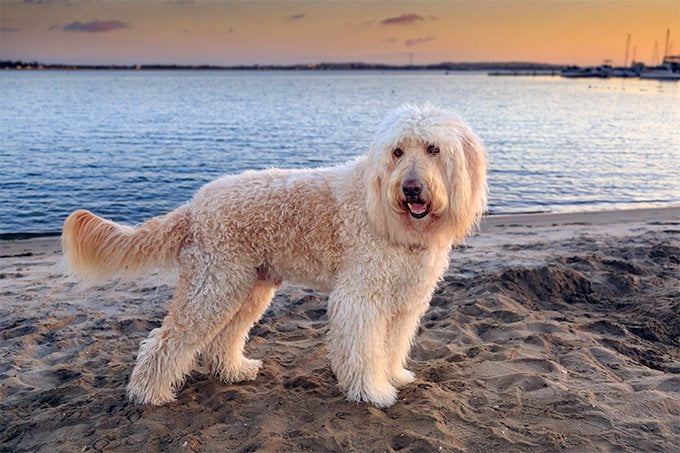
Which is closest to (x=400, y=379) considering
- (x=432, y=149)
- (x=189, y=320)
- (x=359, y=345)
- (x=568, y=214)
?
(x=359, y=345)

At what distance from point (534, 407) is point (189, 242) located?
113 inches

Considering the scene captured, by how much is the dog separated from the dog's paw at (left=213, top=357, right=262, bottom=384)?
1.37 feet

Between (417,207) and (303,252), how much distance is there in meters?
1.01

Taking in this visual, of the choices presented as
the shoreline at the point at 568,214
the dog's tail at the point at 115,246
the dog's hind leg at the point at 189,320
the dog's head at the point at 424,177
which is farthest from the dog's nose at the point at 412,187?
the shoreline at the point at 568,214

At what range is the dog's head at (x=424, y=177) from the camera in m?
3.74

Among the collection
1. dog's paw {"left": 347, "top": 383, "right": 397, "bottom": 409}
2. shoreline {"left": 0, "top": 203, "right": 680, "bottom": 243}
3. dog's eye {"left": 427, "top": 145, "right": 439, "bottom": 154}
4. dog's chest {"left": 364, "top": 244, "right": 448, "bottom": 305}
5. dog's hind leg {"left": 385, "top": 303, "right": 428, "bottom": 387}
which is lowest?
shoreline {"left": 0, "top": 203, "right": 680, "bottom": 243}

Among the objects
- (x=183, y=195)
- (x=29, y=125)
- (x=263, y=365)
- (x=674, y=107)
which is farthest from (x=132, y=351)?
(x=674, y=107)

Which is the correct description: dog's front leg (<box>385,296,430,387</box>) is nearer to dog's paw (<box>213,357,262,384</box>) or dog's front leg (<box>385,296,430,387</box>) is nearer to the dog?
the dog

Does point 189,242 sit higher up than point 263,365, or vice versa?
point 189,242

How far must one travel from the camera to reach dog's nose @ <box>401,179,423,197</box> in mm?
3668

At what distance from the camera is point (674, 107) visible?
50281 millimetres

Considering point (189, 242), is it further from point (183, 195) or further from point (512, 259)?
point (183, 195)

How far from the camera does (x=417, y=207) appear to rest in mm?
3768

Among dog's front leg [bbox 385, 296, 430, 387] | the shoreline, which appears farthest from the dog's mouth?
the shoreline
